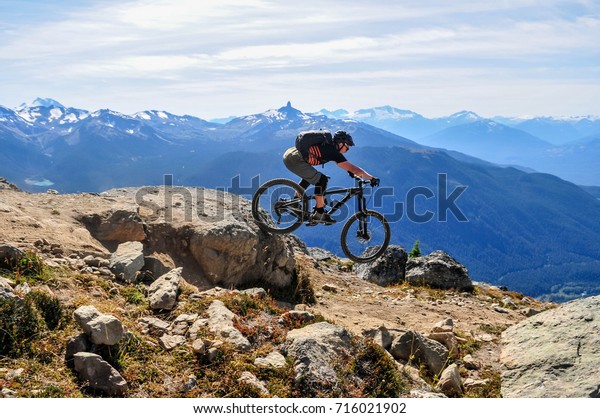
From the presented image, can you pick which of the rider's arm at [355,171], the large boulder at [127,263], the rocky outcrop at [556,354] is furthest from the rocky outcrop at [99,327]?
the rocky outcrop at [556,354]

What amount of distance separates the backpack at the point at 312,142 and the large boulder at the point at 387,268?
43.2 feet

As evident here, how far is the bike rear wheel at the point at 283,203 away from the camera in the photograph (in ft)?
53.5

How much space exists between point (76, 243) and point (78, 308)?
4.92 metres

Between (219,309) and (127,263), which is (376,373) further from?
(127,263)

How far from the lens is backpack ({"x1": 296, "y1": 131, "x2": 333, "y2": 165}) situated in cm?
1533

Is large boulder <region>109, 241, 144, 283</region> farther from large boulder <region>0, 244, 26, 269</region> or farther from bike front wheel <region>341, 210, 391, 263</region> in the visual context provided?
bike front wheel <region>341, 210, 391, 263</region>

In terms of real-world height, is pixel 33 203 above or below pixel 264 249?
above

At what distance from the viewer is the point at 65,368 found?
30.0 ft

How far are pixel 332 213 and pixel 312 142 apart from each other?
2.39 m

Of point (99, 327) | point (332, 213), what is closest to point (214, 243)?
point (332, 213)

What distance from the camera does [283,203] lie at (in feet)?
55.0

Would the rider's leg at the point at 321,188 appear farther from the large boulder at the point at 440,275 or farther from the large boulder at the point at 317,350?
the large boulder at the point at 440,275
